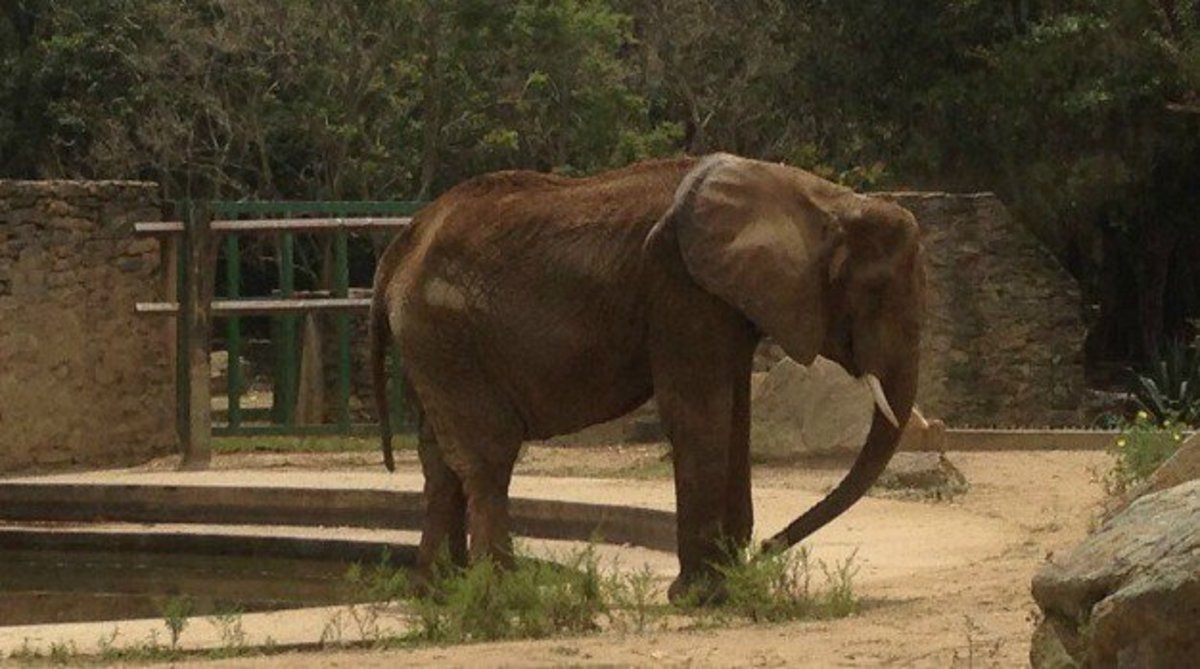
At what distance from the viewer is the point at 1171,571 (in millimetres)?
6730

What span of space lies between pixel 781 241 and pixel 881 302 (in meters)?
0.46

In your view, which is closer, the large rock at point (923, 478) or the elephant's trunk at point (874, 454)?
the elephant's trunk at point (874, 454)

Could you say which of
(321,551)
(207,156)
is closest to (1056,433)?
(321,551)

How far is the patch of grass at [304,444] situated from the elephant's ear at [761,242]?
30.0 ft

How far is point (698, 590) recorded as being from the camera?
10750 millimetres

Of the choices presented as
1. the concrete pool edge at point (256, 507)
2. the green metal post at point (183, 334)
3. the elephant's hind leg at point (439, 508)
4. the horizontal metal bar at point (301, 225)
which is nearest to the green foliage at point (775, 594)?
the elephant's hind leg at point (439, 508)

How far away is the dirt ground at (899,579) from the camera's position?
8.80 metres

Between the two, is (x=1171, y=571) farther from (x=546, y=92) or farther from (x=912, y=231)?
(x=546, y=92)

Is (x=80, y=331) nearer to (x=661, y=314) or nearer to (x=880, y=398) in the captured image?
(x=661, y=314)

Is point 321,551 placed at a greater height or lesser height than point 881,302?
lesser

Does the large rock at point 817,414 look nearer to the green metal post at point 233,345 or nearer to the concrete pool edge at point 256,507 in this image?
the concrete pool edge at point 256,507

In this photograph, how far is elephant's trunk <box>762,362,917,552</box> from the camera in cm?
1085

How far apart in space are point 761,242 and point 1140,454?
12.8 feet

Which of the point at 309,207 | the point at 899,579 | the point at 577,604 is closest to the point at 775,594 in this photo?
the point at 577,604
